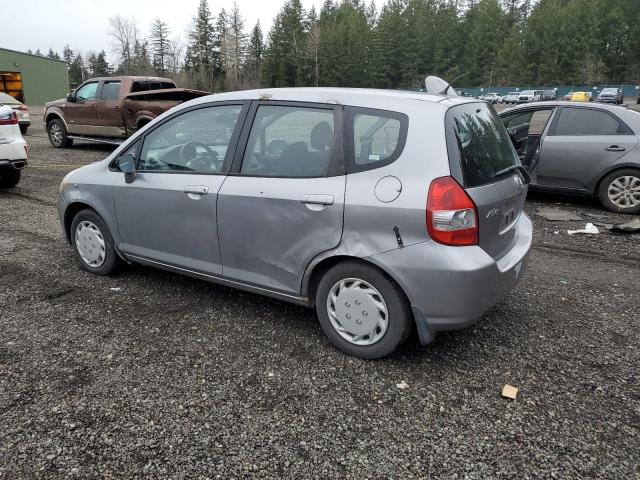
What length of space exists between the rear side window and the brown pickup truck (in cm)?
948

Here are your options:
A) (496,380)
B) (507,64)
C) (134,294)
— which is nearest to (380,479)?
(496,380)

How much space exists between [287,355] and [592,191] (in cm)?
621

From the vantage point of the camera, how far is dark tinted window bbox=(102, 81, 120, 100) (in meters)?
12.6

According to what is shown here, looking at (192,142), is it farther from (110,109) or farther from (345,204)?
(110,109)

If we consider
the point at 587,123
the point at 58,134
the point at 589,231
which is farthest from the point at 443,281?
the point at 58,134

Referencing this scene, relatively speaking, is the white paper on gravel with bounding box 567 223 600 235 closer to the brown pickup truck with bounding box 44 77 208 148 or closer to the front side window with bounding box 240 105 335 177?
the front side window with bounding box 240 105 335 177

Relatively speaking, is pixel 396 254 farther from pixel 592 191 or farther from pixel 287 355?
pixel 592 191

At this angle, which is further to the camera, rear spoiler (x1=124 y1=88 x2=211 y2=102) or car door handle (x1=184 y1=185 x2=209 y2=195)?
rear spoiler (x1=124 y1=88 x2=211 y2=102)

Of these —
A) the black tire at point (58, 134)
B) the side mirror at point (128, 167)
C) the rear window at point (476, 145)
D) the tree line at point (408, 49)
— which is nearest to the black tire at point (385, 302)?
the rear window at point (476, 145)

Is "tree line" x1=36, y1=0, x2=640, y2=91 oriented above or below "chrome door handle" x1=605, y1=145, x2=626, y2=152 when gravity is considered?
above

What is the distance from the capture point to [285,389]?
3.01m

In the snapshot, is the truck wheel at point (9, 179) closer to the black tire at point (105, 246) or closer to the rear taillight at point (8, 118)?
the rear taillight at point (8, 118)

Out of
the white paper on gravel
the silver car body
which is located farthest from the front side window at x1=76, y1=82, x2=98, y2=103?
the white paper on gravel

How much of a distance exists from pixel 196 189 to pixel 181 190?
0.16 metres
